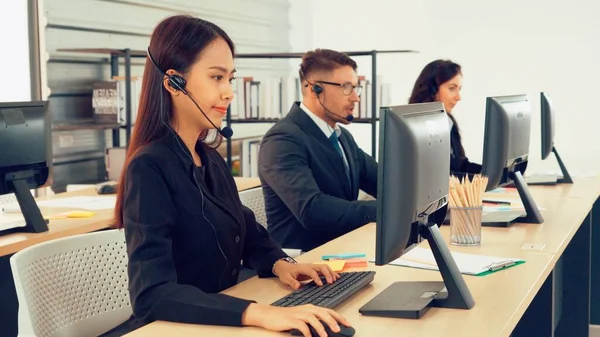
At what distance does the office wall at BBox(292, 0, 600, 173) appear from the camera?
5840 millimetres

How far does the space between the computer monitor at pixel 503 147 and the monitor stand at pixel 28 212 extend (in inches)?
59.3

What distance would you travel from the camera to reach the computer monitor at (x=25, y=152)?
273cm

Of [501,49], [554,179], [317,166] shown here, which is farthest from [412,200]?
[501,49]

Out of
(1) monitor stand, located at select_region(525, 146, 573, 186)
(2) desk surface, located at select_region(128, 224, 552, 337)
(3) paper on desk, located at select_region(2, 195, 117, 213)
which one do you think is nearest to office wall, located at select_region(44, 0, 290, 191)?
(3) paper on desk, located at select_region(2, 195, 117, 213)

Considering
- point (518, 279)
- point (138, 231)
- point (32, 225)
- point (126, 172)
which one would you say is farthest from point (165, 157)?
point (32, 225)

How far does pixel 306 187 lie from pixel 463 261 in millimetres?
909

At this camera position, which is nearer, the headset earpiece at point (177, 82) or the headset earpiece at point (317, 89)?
the headset earpiece at point (177, 82)

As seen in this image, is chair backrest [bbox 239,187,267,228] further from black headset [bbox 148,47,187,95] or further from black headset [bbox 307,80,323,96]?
black headset [bbox 148,47,187,95]

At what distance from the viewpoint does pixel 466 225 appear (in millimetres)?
2336

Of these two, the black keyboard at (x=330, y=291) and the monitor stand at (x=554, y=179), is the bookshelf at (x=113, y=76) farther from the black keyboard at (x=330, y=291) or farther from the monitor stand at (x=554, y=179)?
the black keyboard at (x=330, y=291)

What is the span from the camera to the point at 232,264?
6.28 feet

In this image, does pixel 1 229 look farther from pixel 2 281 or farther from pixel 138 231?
pixel 138 231

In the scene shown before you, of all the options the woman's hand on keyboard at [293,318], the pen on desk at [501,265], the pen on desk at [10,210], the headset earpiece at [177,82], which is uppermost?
the headset earpiece at [177,82]

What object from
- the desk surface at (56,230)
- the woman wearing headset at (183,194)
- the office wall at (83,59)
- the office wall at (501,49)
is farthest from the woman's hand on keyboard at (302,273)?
the office wall at (501,49)
